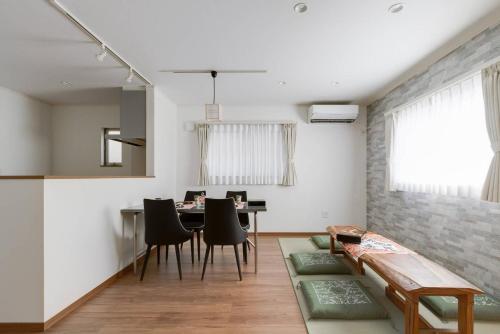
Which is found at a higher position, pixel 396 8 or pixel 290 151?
pixel 396 8

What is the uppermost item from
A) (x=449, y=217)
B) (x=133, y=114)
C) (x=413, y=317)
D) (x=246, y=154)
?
(x=133, y=114)

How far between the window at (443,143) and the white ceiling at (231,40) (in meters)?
0.55

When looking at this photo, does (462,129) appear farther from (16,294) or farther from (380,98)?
(16,294)

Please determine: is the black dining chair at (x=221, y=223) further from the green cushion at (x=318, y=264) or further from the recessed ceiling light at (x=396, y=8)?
the recessed ceiling light at (x=396, y=8)

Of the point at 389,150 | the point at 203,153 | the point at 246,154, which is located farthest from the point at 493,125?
the point at 203,153

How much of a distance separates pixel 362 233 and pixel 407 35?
2.14 m

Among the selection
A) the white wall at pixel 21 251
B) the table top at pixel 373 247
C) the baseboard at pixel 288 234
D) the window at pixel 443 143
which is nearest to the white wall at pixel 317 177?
the baseboard at pixel 288 234

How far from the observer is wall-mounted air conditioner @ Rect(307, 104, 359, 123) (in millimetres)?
4316

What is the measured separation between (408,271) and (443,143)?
1.74 metres

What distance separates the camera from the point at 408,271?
1.78 m

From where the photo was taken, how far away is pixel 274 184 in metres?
4.67

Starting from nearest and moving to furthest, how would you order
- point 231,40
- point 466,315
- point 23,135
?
point 466,315
point 231,40
point 23,135

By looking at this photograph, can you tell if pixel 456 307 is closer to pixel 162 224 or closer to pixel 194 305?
pixel 194 305

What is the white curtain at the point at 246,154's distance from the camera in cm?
466
